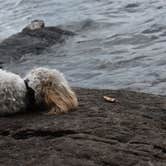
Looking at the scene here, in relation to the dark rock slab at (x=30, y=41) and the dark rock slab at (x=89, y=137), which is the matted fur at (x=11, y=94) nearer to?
the dark rock slab at (x=89, y=137)

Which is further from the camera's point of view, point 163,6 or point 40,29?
point 163,6

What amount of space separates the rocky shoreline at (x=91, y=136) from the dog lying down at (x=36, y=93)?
0.28 ft

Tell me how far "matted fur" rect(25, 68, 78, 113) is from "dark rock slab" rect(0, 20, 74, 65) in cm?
644

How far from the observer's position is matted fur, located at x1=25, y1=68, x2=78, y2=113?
5.06 metres

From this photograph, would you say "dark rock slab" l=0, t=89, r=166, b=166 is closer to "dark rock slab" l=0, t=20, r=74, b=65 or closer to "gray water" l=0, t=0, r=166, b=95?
"gray water" l=0, t=0, r=166, b=95

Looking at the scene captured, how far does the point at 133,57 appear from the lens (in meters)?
11.1

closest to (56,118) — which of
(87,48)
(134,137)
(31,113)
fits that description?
(31,113)

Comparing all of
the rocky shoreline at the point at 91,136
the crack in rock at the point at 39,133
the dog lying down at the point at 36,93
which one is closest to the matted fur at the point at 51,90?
the dog lying down at the point at 36,93

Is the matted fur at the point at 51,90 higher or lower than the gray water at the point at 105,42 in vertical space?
higher

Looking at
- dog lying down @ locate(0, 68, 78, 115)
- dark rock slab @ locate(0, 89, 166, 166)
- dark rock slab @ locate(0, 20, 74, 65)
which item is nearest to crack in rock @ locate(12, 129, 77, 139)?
dark rock slab @ locate(0, 89, 166, 166)

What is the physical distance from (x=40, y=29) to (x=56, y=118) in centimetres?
919

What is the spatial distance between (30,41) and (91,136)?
879 centimetres

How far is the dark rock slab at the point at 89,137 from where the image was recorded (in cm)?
399

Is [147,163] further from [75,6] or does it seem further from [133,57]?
[75,6]
